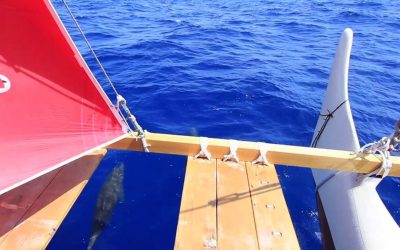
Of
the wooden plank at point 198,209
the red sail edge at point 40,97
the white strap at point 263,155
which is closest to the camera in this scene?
the red sail edge at point 40,97

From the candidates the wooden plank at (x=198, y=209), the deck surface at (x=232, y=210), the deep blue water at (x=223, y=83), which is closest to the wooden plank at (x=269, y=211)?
the deck surface at (x=232, y=210)

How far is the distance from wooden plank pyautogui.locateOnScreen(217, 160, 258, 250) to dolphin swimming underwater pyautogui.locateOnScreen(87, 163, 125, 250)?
228 cm

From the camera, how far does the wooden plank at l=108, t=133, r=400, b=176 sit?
3473 mm

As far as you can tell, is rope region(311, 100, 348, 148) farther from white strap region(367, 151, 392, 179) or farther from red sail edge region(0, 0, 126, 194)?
red sail edge region(0, 0, 126, 194)

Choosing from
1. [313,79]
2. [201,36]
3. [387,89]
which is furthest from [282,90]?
[201,36]

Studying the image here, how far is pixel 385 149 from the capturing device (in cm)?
335

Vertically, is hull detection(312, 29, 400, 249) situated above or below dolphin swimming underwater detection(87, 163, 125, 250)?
above

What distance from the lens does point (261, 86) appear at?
9.34 m

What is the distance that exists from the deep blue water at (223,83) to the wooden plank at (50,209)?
140 cm

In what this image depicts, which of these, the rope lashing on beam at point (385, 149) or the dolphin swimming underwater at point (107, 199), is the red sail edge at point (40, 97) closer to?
the dolphin swimming underwater at point (107, 199)

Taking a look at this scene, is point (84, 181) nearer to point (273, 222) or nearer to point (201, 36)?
point (273, 222)

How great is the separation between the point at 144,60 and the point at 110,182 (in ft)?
21.9

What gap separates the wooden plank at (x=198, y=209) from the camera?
2.81 meters

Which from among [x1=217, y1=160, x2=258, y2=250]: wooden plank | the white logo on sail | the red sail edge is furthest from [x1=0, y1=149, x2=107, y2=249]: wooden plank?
[x1=217, y1=160, x2=258, y2=250]: wooden plank
